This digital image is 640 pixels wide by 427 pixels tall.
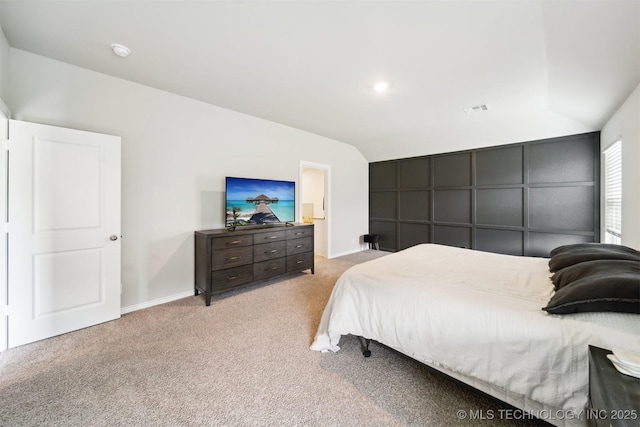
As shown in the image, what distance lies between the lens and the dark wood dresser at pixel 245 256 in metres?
3.01

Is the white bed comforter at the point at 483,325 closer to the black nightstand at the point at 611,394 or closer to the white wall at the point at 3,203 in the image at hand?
the black nightstand at the point at 611,394

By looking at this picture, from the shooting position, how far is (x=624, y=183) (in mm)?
2596

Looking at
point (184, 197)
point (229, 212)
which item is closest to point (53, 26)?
point (184, 197)

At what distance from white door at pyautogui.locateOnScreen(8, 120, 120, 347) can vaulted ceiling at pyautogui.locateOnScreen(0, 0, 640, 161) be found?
0.93m

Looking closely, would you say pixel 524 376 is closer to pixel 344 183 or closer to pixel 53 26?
pixel 53 26

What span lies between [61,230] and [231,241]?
157 cm

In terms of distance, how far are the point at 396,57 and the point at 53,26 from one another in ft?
9.43

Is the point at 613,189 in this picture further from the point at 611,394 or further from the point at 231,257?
the point at 231,257

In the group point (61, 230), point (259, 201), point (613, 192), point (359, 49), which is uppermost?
point (359, 49)

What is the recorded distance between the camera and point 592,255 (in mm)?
1764

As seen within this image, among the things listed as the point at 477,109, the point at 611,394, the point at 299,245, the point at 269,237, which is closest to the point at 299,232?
the point at 299,245

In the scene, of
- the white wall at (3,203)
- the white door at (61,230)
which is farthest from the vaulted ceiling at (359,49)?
the white door at (61,230)

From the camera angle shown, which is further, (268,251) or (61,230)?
(268,251)

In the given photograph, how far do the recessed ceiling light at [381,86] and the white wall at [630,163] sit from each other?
2.21 metres
